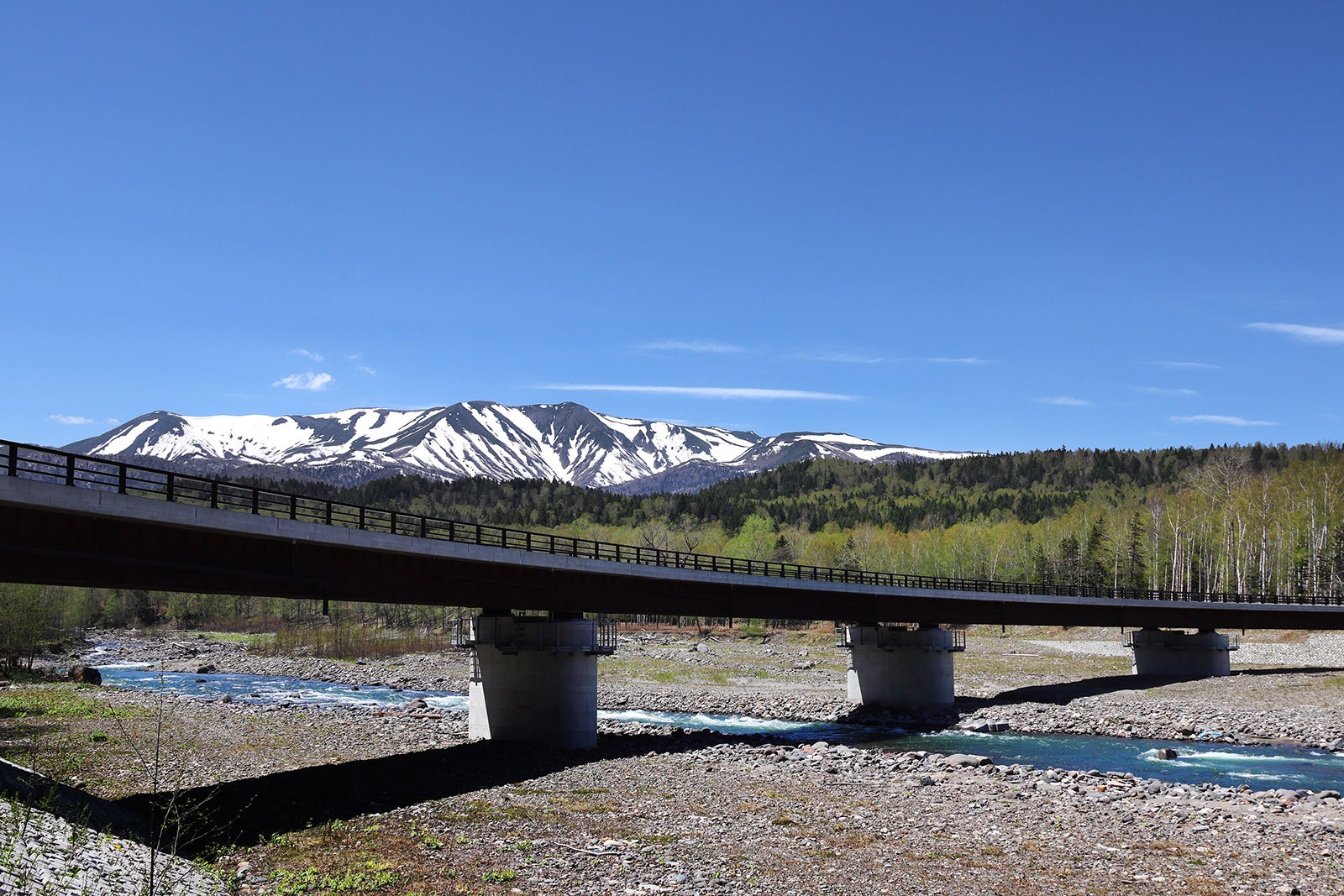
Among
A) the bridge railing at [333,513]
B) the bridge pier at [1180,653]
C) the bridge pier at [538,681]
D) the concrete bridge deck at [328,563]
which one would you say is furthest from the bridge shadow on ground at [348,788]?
the bridge pier at [1180,653]

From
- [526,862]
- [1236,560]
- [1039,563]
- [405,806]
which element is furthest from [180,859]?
[1039,563]

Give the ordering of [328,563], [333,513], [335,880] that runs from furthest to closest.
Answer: [333,513] < [328,563] < [335,880]

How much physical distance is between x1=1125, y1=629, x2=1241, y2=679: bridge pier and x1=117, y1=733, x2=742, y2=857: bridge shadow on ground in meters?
51.1

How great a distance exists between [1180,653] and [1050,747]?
3722cm

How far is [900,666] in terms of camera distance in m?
64.2

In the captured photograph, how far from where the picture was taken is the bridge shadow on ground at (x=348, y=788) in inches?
986

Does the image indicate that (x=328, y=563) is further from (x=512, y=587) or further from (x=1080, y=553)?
(x=1080, y=553)

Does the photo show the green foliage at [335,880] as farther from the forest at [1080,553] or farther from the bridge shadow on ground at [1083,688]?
the forest at [1080,553]

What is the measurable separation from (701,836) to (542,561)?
18.7 meters

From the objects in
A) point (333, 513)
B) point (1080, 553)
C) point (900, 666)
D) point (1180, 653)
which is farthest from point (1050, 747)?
point (1080, 553)

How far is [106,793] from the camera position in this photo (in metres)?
28.5

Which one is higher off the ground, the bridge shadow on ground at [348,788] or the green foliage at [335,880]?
the green foliage at [335,880]

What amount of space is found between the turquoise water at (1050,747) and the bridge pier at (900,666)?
22.4ft

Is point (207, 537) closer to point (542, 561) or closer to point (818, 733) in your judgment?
point (542, 561)
